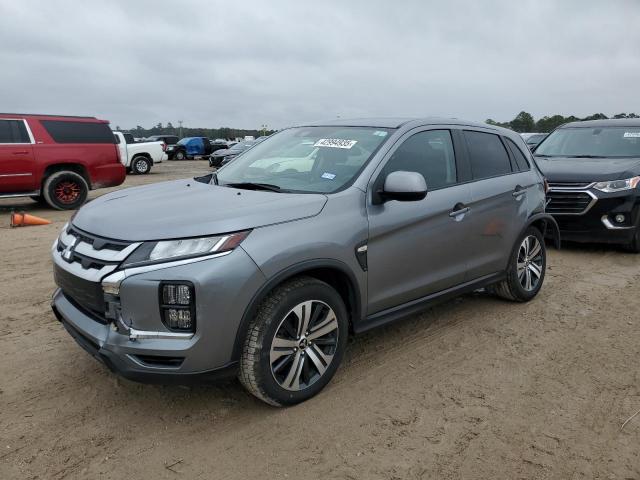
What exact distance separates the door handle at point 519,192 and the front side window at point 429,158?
0.86 meters

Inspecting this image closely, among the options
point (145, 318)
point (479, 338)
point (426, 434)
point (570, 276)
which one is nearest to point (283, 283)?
point (145, 318)

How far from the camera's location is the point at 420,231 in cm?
371

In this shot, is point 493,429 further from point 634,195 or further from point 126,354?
point 634,195

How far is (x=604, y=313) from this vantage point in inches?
190

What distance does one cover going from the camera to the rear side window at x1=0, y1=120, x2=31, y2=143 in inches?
401

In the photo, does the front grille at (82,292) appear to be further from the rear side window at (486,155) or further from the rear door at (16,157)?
the rear door at (16,157)

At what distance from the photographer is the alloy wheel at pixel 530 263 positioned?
4.94 meters

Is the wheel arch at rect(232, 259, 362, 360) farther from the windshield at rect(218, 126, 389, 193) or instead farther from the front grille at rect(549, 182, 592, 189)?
the front grille at rect(549, 182, 592, 189)

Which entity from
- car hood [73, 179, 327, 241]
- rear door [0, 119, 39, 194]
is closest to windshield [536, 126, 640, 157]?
car hood [73, 179, 327, 241]

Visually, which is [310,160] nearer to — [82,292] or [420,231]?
[420,231]

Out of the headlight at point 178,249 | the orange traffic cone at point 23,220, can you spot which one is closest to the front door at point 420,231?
the headlight at point 178,249

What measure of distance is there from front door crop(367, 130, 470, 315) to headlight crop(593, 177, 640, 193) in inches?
149

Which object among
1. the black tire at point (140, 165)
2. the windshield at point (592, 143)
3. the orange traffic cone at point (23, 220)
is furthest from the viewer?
the black tire at point (140, 165)

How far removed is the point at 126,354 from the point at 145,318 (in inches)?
8.4
